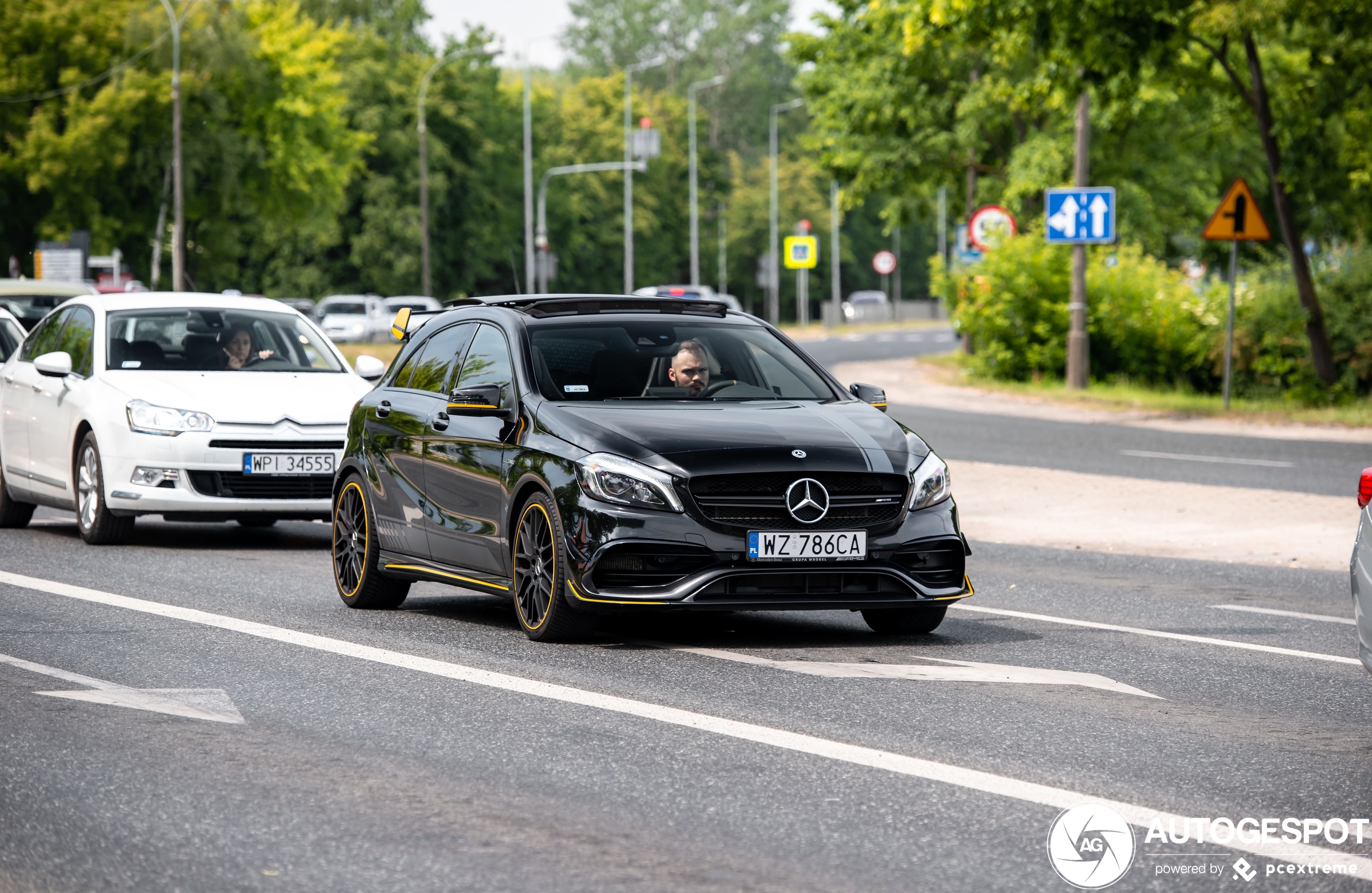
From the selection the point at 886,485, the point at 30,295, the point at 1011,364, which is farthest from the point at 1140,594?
the point at 1011,364

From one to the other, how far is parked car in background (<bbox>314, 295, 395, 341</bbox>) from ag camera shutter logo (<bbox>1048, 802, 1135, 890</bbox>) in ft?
195

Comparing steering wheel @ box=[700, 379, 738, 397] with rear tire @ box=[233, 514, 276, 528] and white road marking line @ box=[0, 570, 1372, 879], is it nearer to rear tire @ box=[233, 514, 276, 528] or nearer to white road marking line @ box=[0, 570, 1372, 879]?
white road marking line @ box=[0, 570, 1372, 879]

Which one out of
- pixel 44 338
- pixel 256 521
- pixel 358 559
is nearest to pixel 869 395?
pixel 358 559

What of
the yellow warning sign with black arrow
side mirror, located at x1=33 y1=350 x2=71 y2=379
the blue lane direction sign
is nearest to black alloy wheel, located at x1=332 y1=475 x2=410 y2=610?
side mirror, located at x1=33 y1=350 x2=71 y2=379

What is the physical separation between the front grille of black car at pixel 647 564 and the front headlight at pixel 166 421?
5.39 m

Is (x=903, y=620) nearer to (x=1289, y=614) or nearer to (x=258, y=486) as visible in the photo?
(x=1289, y=614)

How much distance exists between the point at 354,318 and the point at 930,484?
61.7 meters

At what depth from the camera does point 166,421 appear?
13.2m

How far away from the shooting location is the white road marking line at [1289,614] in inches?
406

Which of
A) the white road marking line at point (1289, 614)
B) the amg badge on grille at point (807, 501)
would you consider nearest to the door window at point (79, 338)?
the amg badge on grille at point (807, 501)

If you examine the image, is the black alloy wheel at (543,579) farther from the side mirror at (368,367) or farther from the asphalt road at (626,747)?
the side mirror at (368,367)

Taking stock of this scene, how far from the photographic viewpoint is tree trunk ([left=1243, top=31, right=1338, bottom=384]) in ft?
93.2

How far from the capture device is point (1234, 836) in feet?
17.8

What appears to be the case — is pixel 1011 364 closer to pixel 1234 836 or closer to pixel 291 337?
pixel 291 337
